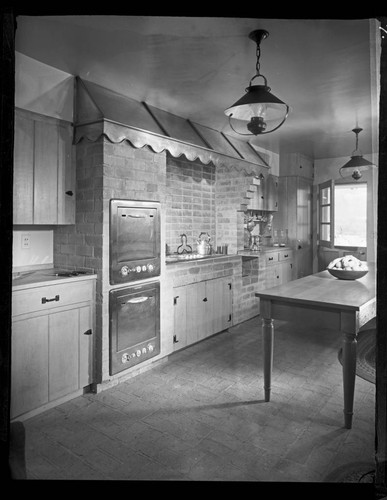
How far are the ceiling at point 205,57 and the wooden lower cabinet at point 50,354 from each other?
1.88 metres

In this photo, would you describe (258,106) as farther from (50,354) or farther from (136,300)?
(50,354)

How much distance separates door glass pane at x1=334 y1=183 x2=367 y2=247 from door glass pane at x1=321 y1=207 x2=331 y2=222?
25.6 inches

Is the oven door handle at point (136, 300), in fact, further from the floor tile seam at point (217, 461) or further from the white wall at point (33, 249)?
the floor tile seam at point (217, 461)

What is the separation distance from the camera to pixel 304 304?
111 inches

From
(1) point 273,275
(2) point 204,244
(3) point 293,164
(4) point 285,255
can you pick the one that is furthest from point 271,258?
(3) point 293,164

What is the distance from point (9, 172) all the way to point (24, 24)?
154cm

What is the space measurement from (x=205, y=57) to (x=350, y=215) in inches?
228

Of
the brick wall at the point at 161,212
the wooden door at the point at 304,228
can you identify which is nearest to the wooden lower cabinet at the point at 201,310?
the brick wall at the point at 161,212

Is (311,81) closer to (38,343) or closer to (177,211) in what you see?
(177,211)

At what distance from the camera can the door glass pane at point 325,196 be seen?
700 cm

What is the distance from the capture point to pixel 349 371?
8.57ft

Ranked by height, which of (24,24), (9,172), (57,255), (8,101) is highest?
(24,24)

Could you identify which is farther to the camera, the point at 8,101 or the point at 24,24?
the point at 24,24

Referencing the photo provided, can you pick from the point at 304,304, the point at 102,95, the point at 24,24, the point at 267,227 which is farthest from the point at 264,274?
the point at 24,24
